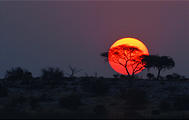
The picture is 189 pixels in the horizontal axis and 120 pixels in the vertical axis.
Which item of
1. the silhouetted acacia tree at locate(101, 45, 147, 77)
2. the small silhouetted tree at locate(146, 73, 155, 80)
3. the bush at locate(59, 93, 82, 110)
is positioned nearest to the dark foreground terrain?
the bush at locate(59, 93, 82, 110)

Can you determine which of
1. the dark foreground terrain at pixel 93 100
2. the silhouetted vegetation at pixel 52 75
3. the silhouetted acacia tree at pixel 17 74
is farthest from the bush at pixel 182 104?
the silhouetted acacia tree at pixel 17 74

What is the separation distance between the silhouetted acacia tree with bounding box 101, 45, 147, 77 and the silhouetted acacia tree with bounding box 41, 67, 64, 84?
11.0 metres

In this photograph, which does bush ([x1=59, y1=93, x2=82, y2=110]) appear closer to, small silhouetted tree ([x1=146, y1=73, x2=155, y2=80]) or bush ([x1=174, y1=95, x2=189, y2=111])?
bush ([x1=174, y1=95, x2=189, y2=111])

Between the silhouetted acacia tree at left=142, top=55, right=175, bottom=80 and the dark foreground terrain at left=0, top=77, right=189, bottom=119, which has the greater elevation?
the silhouetted acacia tree at left=142, top=55, right=175, bottom=80

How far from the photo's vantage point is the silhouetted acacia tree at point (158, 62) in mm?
87312

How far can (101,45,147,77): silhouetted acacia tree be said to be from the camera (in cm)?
8600

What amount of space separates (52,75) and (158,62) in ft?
82.2

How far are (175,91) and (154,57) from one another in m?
26.7

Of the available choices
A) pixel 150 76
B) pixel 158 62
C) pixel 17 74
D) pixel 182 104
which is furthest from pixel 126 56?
pixel 182 104

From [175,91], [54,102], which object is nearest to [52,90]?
[54,102]

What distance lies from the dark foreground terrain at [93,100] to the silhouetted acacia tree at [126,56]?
40.3ft

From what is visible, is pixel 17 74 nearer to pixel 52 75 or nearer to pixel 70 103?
pixel 52 75

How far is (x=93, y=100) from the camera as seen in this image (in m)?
53.3

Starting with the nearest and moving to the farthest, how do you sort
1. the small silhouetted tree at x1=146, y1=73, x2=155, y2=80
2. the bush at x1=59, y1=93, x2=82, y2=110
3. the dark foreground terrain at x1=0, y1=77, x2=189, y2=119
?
the dark foreground terrain at x1=0, y1=77, x2=189, y2=119, the bush at x1=59, y1=93, x2=82, y2=110, the small silhouetted tree at x1=146, y1=73, x2=155, y2=80
